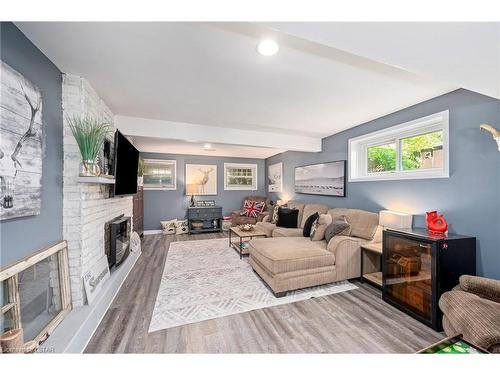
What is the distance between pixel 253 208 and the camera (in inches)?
235

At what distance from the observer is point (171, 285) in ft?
8.63

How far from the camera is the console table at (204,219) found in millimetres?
5664

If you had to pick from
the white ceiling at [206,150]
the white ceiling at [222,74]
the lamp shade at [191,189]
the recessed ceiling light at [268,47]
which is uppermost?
the white ceiling at [222,74]

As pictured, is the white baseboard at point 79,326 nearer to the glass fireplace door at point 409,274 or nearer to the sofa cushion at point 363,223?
the glass fireplace door at point 409,274

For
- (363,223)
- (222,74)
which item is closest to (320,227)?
(363,223)

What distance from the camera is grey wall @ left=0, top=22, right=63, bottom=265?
1.28 m

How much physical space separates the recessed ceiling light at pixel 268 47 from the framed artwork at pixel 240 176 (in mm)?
5016

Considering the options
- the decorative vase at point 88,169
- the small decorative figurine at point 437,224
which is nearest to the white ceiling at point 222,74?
the decorative vase at point 88,169

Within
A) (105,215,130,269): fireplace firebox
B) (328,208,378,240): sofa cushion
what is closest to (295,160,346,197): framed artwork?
(328,208,378,240): sofa cushion

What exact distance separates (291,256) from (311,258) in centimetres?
27

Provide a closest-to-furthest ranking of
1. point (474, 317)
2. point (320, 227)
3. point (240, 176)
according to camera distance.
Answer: point (474, 317) → point (320, 227) → point (240, 176)

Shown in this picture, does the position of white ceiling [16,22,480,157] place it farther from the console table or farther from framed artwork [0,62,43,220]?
the console table

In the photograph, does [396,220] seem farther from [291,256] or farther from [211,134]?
[211,134]
